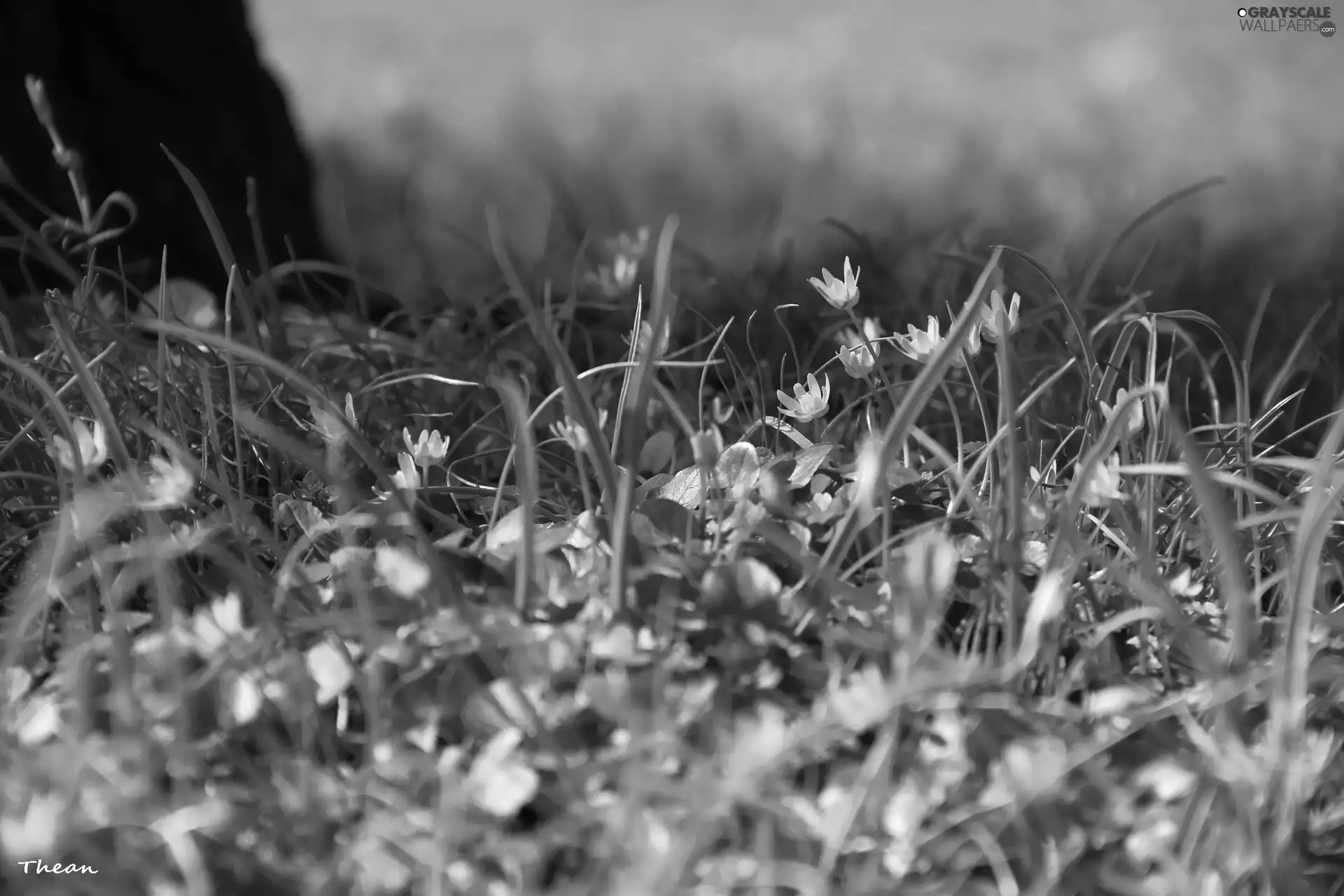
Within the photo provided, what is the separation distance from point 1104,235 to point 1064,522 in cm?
241

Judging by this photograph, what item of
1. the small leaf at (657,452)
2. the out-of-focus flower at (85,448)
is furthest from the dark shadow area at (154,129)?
the small leaf at (657,452)

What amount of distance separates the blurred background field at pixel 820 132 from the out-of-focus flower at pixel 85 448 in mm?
968

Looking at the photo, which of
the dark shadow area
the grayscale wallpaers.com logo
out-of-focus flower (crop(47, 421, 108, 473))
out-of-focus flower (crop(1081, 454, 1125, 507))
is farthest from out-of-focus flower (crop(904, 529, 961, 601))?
the grayscale wallpaers.com logo

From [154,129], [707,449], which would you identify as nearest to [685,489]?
[707,449]

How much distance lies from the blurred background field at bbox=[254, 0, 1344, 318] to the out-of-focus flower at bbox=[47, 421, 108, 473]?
3.18ft

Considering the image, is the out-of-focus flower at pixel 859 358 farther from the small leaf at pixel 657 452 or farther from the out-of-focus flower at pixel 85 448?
the out-of-focus flower at pixel 85 448

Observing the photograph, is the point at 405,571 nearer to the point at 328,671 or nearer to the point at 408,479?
the point at 328,671

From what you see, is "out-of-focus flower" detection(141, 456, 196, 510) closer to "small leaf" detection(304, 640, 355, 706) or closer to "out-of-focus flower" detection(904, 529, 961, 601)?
"small leaf" detection(304, 640, 355, 706)

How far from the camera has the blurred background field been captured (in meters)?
3.59

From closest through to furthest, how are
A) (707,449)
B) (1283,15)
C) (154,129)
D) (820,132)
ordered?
(707,449), (1283,15), (154,129), (820,132)

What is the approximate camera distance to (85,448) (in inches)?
39.5

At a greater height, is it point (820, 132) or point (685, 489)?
point (685, 489)

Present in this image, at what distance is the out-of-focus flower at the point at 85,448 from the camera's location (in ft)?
3.19

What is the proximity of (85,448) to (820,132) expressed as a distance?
4.45 metres
